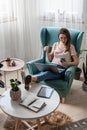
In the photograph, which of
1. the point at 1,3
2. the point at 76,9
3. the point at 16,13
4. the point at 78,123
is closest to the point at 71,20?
the point at 76,9

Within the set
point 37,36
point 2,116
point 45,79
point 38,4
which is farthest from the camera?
point 37,36

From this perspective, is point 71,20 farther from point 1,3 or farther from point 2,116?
point 2,116

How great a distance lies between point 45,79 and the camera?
275cm

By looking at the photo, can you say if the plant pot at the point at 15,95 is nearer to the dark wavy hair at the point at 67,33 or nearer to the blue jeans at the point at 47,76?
the blue jeans at the point at 47,76

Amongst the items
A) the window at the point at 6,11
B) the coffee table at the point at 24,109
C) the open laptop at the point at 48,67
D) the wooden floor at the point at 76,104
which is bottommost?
the wooden floor at the point at 76,104

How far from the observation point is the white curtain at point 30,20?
352 cm

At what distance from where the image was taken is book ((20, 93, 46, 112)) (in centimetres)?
199

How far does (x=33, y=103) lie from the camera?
2062 mm

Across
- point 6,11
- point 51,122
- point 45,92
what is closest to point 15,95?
point 45,92

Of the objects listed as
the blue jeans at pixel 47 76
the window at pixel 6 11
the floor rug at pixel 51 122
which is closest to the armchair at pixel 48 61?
the blue jeans at pixel 47 76

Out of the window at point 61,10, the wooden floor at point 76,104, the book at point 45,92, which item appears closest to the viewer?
the book at point 45,92

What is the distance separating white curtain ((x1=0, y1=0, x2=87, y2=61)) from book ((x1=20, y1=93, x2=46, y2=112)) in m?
1.80

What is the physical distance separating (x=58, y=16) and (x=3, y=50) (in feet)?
3.86

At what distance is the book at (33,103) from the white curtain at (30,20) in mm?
1800
